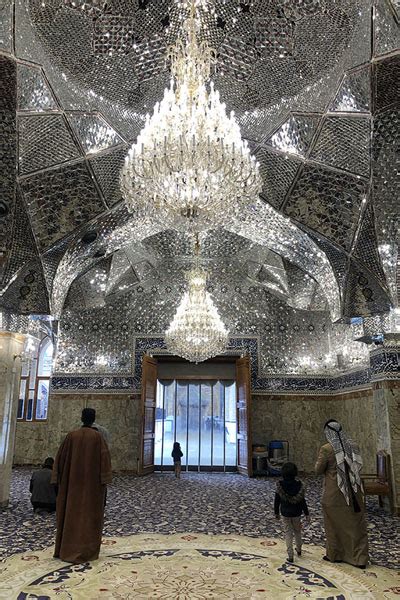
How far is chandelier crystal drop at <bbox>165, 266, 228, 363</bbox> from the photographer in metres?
7.65

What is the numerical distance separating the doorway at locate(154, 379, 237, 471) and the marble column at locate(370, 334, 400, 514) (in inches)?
178

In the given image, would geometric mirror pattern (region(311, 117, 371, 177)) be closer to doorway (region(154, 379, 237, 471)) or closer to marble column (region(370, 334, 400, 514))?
marble column (region(370, 334, 400, 514))

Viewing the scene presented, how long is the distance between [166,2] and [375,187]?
2.83 meters

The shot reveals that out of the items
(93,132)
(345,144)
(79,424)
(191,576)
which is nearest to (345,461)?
(191,576)

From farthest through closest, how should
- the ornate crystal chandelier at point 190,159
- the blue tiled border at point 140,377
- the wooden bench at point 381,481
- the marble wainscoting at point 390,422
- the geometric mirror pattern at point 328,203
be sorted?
the blue tiled border at point 140,377 → the marble wainscoting at point 390,422 → the wooden bench at point 381,481 → the geometric mirror pattern at point 328,203 → the ornate crystal chandelier at point 190,159

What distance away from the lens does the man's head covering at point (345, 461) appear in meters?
3.55

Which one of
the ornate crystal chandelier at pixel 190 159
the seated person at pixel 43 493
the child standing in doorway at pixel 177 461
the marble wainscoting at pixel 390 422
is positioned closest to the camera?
the ornate crystal chandelier at pixel 190 159

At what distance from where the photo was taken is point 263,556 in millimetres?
3762

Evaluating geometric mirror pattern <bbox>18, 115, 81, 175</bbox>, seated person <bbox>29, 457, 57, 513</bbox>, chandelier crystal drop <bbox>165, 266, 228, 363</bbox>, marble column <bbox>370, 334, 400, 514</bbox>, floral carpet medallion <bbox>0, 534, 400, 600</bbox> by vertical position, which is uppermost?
geometric mirror pattern <bbox>18, 115, 81, 175</bbox>

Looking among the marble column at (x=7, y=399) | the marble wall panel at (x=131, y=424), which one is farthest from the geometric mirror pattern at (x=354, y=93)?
the marble wall panel at (x=131, y=424)

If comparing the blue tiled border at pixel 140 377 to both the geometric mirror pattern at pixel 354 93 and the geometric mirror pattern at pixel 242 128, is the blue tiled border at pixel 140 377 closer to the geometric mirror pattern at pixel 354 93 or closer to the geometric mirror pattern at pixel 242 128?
the geometric mirror pattern at pixel 242 128

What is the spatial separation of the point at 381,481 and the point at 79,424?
5824 mm

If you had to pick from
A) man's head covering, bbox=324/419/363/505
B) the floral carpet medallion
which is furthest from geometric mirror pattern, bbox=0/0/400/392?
the floral carpet medallion

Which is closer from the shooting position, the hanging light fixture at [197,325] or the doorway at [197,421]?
the hanging light fixture at [197,325]
